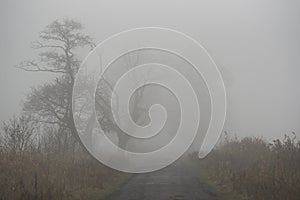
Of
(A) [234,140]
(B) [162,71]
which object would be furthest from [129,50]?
(A) [234,140]

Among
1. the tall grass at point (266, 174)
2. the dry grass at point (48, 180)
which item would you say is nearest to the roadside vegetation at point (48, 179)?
the dry grass at point (48, 180)

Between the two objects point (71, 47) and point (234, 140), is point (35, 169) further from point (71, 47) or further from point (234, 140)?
point (71, 47)

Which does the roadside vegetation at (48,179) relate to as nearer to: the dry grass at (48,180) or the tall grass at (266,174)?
the dry grass at (48,180)

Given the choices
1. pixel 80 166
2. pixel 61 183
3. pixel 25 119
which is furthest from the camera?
pixel 25 119

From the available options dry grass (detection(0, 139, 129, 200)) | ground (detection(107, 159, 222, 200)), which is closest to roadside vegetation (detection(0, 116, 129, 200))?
dry grass (detection(0, 139, 129, 200))

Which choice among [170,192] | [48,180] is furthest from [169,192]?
[48,180]

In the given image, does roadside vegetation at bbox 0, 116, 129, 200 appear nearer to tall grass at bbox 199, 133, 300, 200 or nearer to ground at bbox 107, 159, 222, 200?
ground at bbox 107, 159, 222, 200

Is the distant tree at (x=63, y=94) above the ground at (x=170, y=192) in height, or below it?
above

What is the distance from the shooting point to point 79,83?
37.1 m

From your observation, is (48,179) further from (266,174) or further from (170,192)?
(266,174)

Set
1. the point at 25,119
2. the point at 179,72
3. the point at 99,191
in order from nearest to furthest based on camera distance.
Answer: the point at 99,191
the point at 25,119
the point at 179,72

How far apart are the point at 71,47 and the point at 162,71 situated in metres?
14.6

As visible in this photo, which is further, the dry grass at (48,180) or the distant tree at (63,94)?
the distant tree at (63,94)

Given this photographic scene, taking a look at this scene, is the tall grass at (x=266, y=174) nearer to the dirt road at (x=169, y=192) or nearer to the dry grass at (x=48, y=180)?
the dirt road at (x=169, y=192)
